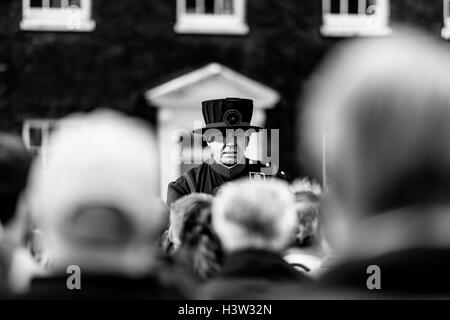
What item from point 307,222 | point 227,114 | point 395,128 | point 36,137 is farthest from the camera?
point 36,137

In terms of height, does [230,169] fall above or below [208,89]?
below

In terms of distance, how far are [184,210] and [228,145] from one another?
1.41m

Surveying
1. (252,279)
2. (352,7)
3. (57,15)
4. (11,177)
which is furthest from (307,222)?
(352,7)

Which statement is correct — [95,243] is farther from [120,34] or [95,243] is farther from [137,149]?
[120,34]

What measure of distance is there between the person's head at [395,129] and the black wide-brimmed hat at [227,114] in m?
3.12

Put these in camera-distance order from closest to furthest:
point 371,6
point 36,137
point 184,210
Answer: point 184,210
point 36,137
point 371,6

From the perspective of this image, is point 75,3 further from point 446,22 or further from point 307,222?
point 307,222

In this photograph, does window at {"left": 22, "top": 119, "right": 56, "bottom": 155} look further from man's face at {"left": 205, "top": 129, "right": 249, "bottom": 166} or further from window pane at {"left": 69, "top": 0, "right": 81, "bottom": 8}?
man's face at {"left": 205, "top": 129, "right": 249, "bottom": 166}

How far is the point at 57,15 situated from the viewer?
12.5 m

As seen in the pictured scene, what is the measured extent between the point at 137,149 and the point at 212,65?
1027cm

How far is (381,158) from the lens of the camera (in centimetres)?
216

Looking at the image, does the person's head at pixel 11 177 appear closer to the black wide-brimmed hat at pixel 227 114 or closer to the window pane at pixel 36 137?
the black wide-brimmed hat at pixel 227 114

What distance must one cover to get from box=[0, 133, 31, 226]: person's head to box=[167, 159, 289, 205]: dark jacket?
1.99 m
